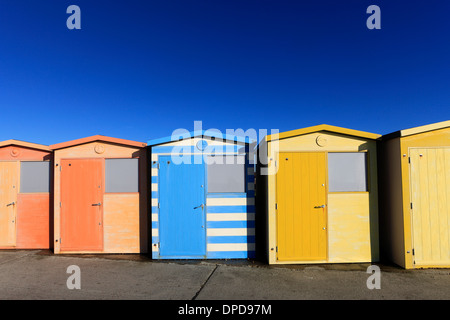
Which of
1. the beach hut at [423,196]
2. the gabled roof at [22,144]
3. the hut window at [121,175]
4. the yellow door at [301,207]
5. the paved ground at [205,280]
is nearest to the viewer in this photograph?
the paved ground at [205,280]

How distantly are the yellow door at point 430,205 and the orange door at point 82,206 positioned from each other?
21.4 feet

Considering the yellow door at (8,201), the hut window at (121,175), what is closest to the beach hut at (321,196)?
the hut window at (121,175)

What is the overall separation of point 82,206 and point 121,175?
1.11 metres

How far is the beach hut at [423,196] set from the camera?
178 inches

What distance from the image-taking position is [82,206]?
5.56 m

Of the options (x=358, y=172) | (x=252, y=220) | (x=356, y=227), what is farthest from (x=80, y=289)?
(x=358, y=172)

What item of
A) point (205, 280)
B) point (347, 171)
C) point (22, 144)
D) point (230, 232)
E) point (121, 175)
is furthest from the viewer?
point (22, 144)

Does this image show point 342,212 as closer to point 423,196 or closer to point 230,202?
point 423,196

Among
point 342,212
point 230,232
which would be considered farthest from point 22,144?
point 342,212

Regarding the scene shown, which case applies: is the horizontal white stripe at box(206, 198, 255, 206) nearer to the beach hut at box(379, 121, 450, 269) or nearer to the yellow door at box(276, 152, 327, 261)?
the yellow door at box(276, 152, 327, 261)

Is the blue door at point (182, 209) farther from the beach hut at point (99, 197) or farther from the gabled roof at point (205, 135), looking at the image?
the beach hut at point (99, 197)

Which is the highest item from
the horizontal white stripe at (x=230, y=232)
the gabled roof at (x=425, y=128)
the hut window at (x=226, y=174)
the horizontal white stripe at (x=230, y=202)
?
the gabled roof at (x=425, y=128)

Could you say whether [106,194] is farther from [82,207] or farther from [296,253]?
[296,253]

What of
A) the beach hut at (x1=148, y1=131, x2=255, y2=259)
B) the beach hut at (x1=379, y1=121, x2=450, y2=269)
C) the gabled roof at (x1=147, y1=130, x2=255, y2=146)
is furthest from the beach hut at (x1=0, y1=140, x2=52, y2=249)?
the beach hut at (x1=379, y1=121, x2=450, y2=269)
